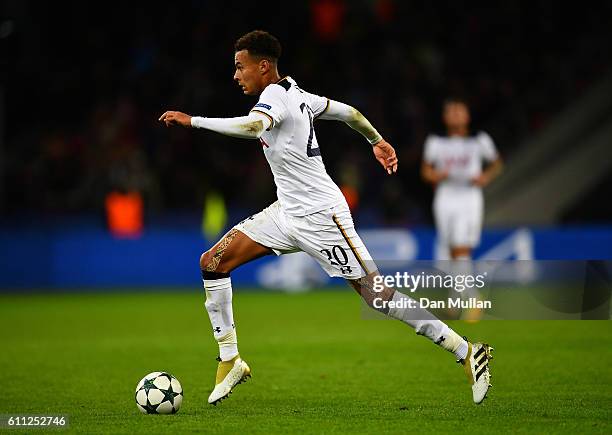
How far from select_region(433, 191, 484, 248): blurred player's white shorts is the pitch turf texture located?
106 cm

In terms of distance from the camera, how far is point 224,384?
23.1ft

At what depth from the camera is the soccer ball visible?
260 inches

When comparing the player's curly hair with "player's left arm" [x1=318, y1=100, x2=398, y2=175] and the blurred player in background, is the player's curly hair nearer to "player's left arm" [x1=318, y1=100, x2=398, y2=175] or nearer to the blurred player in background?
"player's left arm" [x1=318, y1=100, x2=398, y2=175]

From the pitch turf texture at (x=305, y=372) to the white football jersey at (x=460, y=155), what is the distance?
5.76 ft

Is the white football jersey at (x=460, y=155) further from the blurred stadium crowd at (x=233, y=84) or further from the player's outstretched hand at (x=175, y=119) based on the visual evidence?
the player's outstretched hand at (x=175, y=119)

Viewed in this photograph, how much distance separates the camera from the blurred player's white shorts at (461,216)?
12.9 meters

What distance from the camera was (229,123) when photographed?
652cm

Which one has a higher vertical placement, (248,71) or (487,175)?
(487,175)

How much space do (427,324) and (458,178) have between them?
637 centimetres

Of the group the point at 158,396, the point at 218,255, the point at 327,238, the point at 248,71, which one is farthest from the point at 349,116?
the point at 158,396

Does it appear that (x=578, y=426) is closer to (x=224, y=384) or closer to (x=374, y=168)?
(x=224, y=384)

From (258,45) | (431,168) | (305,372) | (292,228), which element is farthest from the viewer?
(431,168)

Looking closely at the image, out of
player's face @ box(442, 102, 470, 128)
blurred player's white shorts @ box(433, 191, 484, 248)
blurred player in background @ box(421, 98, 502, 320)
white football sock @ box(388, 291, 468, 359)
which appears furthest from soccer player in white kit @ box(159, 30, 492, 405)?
A: blurred player's white shorts @ box(433, 191, 484, 248)

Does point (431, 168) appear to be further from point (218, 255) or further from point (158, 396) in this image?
point (158, 396)
